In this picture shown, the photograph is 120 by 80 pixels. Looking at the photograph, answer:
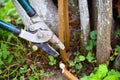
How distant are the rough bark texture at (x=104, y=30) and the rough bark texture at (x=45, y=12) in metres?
0.35

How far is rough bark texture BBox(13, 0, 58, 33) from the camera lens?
1.97m

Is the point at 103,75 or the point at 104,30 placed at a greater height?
the point at 104,30

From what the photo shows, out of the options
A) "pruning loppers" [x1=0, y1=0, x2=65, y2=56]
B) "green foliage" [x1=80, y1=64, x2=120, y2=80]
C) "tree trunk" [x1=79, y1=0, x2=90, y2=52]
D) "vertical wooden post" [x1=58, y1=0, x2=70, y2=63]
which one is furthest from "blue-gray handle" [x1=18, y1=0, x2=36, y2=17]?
"green foliage" [x1=80, y1=64, x2=120, y2=80]

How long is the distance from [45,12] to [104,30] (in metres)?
0.44

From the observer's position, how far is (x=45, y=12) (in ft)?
6.53

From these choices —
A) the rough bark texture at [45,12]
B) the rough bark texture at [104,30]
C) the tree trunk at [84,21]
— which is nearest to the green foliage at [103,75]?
the rough bark texture at [104,30]

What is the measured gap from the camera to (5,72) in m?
2.10

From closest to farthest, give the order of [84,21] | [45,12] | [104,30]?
[104,30]
[84,21]
[45,12]

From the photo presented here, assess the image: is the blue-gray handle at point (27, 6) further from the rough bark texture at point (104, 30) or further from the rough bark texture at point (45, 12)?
the rough bark texture at point (104, 30)

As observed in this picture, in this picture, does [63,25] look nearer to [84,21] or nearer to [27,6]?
[84,21]

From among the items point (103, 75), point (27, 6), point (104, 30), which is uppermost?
point (27, 6)

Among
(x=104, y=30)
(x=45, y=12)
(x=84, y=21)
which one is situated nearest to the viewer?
(x=104, y=30)

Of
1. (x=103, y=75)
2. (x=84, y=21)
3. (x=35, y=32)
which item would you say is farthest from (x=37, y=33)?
(x=103, y=75)

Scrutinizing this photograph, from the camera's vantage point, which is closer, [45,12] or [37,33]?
[37,33]
